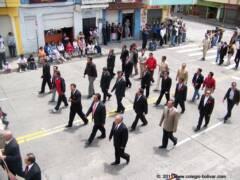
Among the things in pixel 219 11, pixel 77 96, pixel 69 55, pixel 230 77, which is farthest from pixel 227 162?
pixel 219 11

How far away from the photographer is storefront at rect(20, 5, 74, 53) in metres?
19.3

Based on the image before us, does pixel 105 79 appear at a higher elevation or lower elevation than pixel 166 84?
higher

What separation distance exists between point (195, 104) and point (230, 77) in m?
4.91

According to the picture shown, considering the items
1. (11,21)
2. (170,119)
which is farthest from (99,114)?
(11,21)

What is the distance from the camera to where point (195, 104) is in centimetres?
1323

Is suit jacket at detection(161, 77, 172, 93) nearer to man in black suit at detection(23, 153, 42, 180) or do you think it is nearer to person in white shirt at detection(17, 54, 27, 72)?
man in black suit at detection(23, 153, 42, 180)

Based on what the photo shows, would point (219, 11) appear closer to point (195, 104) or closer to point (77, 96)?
point (195, 104)

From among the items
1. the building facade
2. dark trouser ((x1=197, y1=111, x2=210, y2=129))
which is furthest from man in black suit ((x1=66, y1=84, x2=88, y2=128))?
the building facade

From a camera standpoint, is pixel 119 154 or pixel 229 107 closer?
pixel 119 154

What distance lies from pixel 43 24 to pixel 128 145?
1310 centimetres

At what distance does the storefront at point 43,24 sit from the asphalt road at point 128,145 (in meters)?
6.17

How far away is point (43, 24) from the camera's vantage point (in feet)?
65.8

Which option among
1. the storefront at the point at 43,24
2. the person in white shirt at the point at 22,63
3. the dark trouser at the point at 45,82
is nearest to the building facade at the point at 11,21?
the storefront at the point at 43,24

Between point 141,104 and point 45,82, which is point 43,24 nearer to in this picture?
point 45,82
